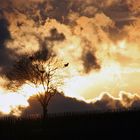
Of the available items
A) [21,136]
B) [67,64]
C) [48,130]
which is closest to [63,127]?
[48,130]

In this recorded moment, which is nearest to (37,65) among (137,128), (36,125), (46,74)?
(46,74)

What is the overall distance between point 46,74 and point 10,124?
23.0m

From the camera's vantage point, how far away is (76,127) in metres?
58.9

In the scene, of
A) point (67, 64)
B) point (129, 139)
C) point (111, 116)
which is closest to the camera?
point (129, 139)

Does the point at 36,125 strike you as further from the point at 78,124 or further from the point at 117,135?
the point at 117,135

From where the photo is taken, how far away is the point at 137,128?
5909 centimetres

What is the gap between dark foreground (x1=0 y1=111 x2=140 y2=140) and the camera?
54.5 meters

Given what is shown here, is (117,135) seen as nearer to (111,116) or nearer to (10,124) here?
(111,116)

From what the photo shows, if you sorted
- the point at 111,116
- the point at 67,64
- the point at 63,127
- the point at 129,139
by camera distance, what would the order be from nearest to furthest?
the point at 129,139 < the point at 63,127 < the point at 111,116 < the point at 67,64

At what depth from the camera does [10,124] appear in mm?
59469

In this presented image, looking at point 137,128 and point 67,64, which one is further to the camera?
point 67,64

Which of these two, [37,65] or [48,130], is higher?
[37,65]

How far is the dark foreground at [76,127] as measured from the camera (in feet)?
179

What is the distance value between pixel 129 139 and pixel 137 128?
5347 mm
